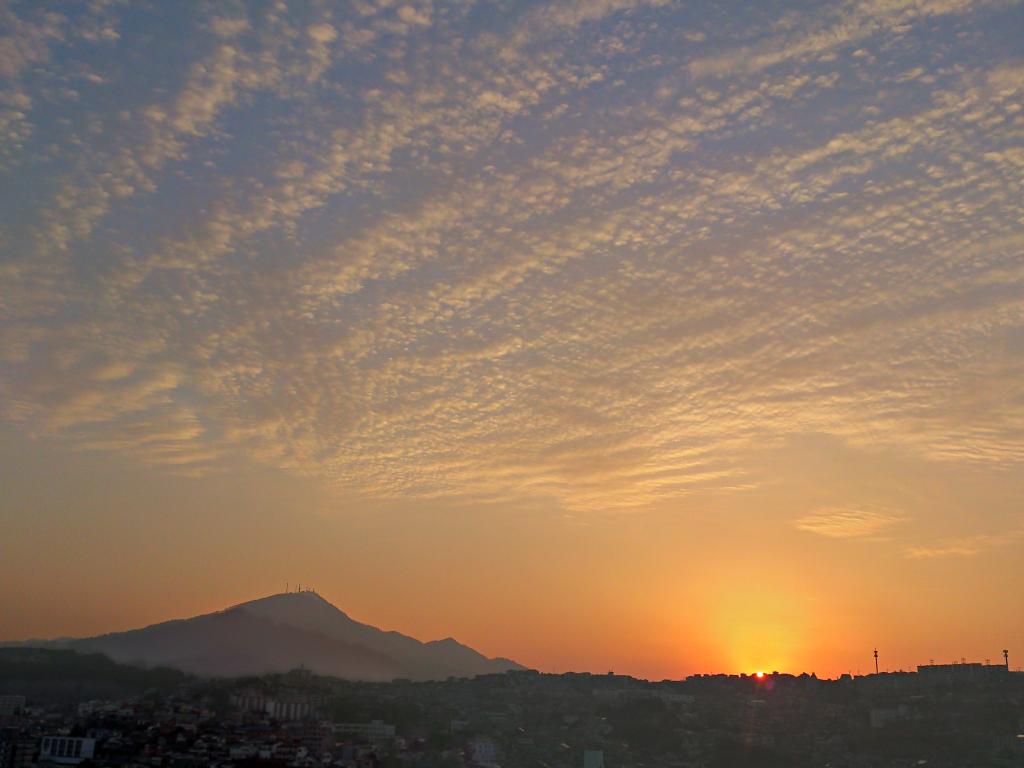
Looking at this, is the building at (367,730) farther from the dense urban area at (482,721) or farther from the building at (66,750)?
the building at (66,750)

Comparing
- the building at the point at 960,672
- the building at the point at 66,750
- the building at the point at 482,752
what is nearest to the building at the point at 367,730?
the building at the point at 482,752

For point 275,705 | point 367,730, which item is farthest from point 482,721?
point 275,705

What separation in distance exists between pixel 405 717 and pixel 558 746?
400 inches

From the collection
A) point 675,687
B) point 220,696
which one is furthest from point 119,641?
point 675,687

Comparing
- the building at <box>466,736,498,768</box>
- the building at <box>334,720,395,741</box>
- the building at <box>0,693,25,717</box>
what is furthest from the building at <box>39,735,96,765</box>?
the building at <box>466,736,498,768</box>

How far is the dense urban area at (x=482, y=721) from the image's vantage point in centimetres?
4778

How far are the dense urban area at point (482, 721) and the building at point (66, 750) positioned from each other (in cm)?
7

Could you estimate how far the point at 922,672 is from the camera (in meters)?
89.5

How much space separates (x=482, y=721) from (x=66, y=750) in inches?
1267

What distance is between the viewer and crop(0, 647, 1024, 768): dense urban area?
157 feet

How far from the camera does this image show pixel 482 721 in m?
70.6

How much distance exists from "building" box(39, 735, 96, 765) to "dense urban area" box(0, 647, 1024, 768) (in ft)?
0.24

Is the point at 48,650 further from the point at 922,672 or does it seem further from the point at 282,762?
the point at 922,672

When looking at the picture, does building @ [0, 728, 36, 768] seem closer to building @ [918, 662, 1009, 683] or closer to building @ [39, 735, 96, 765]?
building @ [39, 735, 96, 765]
